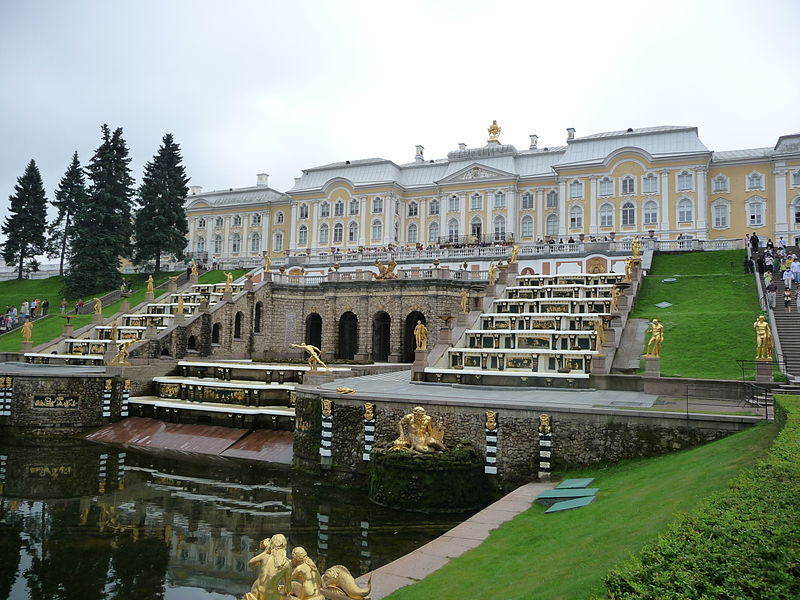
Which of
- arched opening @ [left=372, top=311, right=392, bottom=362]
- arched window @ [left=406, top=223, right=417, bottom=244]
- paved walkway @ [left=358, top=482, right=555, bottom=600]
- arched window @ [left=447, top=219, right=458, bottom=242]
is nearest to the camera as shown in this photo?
paved walkway @ [left=358, top=482, right=555, bottom=600]

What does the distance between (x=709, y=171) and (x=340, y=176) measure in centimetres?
4016

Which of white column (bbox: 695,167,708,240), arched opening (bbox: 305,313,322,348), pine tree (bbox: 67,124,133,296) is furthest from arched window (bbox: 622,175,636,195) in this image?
pine tree (bbox: 67,124,133,296)

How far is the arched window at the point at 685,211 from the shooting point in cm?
5947

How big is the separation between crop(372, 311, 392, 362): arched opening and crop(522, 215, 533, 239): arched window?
29808mm

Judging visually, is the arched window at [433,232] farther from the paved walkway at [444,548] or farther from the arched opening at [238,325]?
the paved walkway at [444,548]

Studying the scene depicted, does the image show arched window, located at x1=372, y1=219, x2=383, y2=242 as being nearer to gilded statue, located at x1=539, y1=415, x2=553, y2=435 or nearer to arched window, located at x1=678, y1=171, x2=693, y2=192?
arched window, located at x1=678, y1=171, x2=693, y2=192

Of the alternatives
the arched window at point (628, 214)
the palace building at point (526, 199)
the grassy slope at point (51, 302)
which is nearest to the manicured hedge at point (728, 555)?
the palace building at point (526, 199)

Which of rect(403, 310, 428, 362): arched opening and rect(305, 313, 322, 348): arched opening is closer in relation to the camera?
rect(403, 310, 428, 362): arched opening

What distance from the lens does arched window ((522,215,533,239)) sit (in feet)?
222

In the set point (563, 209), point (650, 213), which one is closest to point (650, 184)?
point (650, 213)

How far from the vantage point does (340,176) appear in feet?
245

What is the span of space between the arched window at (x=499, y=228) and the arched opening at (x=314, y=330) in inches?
1083

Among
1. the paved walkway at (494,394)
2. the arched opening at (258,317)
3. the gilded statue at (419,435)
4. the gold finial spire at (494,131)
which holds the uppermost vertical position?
the gold finial spire at (494,131)

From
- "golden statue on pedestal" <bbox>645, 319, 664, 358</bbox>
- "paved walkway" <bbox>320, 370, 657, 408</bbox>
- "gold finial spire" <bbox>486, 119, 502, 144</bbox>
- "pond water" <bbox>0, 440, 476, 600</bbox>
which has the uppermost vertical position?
"gold finial spire" <bbox>486, 119, 502, 144</bbox>
